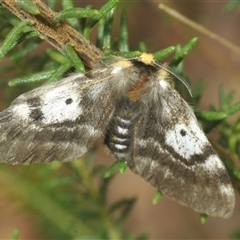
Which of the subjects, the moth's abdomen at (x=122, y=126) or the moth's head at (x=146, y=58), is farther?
the moth's abdomen at (x=122, y=126)

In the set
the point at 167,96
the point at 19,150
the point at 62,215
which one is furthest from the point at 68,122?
the point at 62,215

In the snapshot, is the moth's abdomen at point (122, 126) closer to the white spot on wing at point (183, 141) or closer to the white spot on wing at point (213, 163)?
the white spot on wing at point (183, 141)

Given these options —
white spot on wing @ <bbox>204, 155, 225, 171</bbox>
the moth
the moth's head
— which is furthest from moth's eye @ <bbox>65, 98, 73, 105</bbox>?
white spot on wing @ <bbox>204, 155, 225, 171</bbox>

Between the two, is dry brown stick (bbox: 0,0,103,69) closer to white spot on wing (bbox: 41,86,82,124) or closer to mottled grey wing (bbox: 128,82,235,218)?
white spot on wing (bbox: 41,86,82,124)

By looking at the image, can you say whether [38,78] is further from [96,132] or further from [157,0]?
[157,0]

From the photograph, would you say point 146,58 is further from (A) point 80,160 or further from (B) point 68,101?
(A) point 80,160

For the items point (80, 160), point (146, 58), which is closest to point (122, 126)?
point (146, 58)

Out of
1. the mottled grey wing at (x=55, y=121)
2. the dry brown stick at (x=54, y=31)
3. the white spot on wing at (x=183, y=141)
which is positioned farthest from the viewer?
the white spot on wing at (x=183, y=141)

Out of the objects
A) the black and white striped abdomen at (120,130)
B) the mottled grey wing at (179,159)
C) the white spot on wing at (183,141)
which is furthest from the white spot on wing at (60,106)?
the white spot on wing at (183,141)
